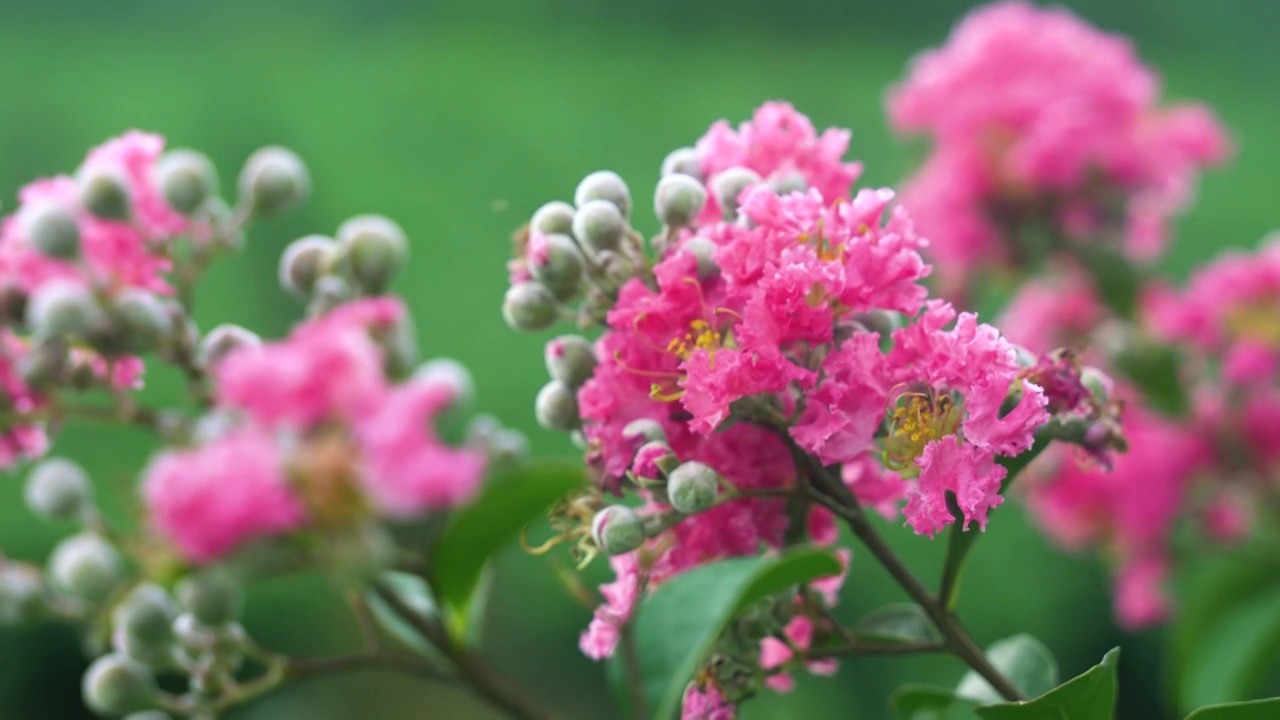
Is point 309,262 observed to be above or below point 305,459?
above

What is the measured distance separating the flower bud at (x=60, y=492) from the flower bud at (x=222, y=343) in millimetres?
108

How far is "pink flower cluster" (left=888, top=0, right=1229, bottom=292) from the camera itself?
158cm

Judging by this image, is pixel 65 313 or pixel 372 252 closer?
pixel 65 313

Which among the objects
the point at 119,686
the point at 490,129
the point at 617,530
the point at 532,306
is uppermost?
the point at 490,129

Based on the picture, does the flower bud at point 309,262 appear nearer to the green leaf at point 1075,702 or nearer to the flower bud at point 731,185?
the flower bud at point 731,185

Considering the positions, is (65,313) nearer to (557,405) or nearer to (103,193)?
(103,193)

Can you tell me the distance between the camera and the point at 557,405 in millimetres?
680

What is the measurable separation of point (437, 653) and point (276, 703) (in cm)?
133

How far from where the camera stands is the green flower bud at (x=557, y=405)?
2.23 ft

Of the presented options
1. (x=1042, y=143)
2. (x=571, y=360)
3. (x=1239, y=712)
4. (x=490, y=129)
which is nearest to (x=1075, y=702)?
(x=1239, y=712)

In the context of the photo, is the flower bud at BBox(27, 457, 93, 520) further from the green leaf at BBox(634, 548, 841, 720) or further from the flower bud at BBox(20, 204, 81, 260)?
the green leaf at BBox(634, 548, 841, 720)

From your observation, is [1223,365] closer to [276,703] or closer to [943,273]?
[943,273]

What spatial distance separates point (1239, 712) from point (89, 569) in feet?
1.88

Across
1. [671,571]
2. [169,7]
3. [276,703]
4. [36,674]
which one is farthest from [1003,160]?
[169,7]
